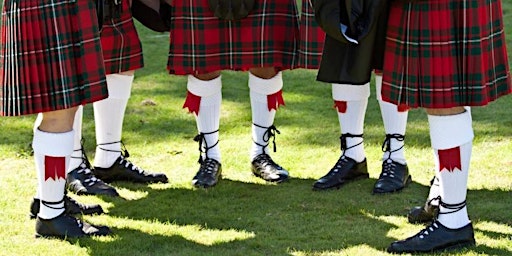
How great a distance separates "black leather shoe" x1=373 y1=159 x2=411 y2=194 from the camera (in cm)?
389

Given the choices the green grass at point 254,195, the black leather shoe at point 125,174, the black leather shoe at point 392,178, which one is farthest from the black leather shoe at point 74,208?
the black leather shoe at point 392,178

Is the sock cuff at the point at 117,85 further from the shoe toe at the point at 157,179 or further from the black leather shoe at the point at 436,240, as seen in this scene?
the black leather shoe at the point at 436,240

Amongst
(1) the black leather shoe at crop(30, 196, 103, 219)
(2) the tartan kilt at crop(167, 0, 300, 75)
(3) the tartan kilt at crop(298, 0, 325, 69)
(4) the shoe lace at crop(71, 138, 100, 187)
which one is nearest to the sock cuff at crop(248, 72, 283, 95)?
(2) the tartan kilt at crop(167, 0, 300, 75)

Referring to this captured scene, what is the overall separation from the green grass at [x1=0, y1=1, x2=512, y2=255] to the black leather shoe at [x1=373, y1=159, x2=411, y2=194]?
43 mm

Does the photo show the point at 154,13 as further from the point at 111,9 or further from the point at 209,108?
the point at 209,108

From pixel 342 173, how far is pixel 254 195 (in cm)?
38

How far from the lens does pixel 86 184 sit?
3973mm

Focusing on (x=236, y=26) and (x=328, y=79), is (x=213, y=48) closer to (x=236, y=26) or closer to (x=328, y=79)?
(x=236, y=26)

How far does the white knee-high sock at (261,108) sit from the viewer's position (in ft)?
13.7

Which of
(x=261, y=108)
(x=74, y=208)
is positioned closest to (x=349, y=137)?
(x=261, y=108)

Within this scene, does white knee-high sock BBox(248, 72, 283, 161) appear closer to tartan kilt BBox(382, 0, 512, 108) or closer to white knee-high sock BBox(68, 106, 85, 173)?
white knee-high sock BBox(68, 106, 85, 173)

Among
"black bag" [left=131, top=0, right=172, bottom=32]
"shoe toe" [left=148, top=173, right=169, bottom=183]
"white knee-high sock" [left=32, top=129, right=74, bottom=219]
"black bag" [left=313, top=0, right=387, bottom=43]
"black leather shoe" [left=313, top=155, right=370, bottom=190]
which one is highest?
"black bag" [left=313, top=0, right=387, bottom=43]

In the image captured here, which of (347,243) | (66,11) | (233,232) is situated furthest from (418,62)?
(66,11)

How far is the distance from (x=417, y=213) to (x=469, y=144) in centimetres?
43
